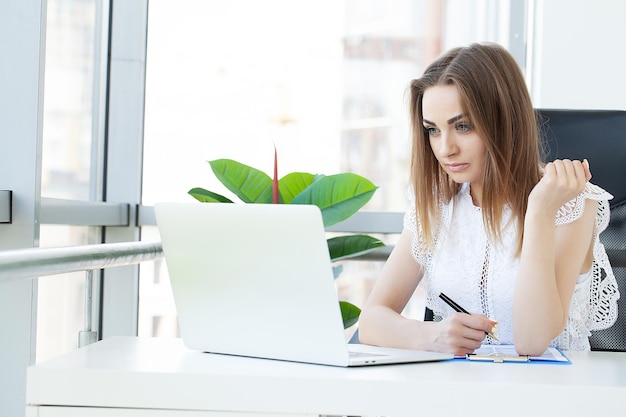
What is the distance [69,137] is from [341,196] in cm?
104

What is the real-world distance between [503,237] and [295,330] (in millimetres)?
783

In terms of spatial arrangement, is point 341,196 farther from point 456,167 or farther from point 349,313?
point 456,167

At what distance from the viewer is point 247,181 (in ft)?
8.63

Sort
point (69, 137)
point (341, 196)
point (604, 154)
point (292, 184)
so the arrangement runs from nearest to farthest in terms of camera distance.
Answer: point (604, 154)
point (341, 196)
point (292, 184)
point (69, 137)

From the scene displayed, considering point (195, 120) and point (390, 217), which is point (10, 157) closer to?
point (195, 120)

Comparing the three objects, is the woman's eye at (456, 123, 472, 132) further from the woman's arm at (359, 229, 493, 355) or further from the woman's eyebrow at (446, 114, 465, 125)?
the woman's arm at (359, 229, 493, 355)

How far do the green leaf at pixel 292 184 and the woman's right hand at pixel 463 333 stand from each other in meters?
1.30

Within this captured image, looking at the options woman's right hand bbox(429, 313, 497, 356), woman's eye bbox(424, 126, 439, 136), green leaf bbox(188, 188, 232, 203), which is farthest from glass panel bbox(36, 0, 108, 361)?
woman's right hand bbox(429, 313, 497, 356)

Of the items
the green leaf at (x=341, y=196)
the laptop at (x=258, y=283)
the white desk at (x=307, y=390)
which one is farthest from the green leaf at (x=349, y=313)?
the white desk at (x=307, y=390)

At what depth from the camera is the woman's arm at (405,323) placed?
1.42m

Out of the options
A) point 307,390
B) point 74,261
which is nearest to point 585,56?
point 74,261

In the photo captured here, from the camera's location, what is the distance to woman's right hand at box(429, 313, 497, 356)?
142 cm

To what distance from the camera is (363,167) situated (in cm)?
349

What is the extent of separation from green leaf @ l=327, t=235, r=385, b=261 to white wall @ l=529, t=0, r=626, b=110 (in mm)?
1000
